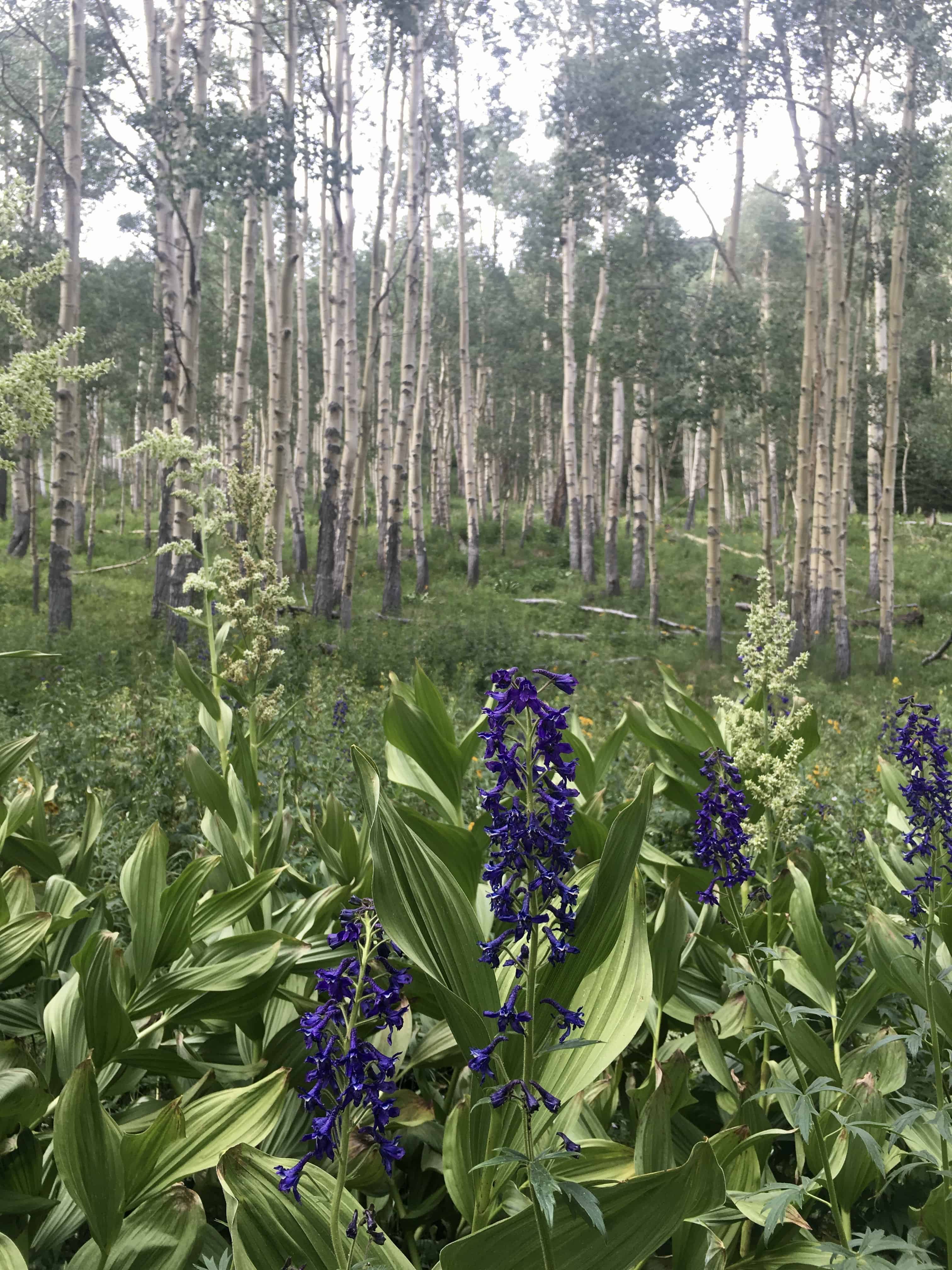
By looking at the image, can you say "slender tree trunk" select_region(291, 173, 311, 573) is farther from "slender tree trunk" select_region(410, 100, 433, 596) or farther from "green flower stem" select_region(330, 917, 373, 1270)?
"green flower stem" select_region(330, 917, 373, 1270)

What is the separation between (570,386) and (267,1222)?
20.1 meters

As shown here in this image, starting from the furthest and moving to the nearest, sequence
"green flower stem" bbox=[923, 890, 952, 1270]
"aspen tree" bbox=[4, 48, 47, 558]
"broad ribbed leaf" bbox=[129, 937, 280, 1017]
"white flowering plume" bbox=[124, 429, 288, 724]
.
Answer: "aspen tree" bbox=[4, 48, 47, 558] < "white flowering plume" bbox=[124, 429, 288, 724] < "broad ribbed leaf" bbox=[129, 937, 280, 1017] < "green flower stem" bbox=[923, 890, 952, 1270]

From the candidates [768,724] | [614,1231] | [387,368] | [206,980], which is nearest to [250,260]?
[387,368]

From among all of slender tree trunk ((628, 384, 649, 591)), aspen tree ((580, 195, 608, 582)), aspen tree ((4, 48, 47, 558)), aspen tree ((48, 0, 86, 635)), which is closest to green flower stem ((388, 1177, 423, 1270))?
aspen tree ((48, 0, 86, 635))

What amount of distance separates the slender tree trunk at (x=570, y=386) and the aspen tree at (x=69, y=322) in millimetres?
10916

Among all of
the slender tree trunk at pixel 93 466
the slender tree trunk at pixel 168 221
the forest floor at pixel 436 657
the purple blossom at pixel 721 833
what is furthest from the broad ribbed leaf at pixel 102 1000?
the slender tree trunk at pixel 93 466

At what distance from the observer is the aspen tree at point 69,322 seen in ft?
37.3

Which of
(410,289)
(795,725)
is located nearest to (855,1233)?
(795,725)

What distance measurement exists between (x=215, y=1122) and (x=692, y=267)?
19455mm

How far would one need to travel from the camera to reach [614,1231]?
1156mm

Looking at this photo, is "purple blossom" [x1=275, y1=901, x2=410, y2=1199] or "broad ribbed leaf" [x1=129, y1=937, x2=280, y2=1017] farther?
"broad ribbed leaf" [x1=129, y1=937, x2=280, y2=1017]

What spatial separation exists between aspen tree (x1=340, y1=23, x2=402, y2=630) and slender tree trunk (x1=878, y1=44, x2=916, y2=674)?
30.2 ft

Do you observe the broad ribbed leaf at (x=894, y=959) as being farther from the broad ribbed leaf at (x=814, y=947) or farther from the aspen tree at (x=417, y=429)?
the aspen tree at (x=417, y=429)

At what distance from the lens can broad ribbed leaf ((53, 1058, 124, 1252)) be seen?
4.51 ft
